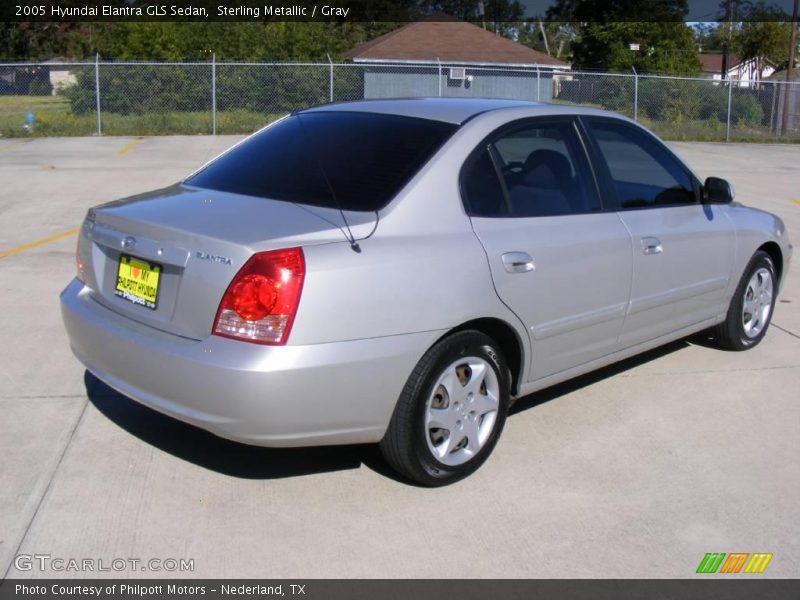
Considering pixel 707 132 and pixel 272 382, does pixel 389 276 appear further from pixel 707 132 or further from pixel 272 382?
pixel 707 132

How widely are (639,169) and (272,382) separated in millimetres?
2923

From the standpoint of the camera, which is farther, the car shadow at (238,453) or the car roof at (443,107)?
the car roof at (443,107)

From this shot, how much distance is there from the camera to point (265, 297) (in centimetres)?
358

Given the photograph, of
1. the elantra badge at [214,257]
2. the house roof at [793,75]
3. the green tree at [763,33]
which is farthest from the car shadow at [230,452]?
the green tree at [763,33]

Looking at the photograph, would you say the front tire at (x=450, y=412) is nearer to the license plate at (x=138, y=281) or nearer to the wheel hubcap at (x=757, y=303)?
the license plate at (x=138, y=281)

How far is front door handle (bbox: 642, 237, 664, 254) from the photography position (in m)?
5.03

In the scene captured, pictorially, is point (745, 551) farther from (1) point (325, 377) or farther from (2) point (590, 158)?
(2) point (590, 158)

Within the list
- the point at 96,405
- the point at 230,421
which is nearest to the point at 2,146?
the point at 96,405

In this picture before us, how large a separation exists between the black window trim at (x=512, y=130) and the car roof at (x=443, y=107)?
6cm

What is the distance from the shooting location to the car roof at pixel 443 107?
15.0 ft

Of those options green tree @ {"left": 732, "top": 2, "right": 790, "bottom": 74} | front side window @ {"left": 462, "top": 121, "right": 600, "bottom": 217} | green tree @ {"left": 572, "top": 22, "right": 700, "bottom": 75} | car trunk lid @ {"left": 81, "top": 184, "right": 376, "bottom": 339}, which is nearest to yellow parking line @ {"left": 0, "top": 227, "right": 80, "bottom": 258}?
car trunk lid @ {"left": 81, "top": 184, "right": 376, "bottom": 339}

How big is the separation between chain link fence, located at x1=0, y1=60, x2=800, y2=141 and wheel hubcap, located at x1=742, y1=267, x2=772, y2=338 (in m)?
19.1

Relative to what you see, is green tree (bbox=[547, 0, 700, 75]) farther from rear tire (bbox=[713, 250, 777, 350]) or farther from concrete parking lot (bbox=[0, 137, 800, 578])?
concrete parking lot (bbox=[0, 137, 800, 578])
